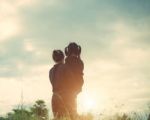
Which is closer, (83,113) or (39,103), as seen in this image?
(83,113)

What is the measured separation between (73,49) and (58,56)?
2.16 ft

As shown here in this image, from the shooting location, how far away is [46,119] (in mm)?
10938

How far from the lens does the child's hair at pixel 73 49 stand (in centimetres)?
1559

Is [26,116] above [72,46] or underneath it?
underneath

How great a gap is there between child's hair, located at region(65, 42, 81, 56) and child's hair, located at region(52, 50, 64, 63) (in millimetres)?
224

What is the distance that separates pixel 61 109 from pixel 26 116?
513 cm

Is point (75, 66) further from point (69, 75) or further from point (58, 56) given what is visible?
point (58, 56)

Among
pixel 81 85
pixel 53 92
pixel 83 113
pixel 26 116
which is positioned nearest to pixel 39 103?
pixel 53 92

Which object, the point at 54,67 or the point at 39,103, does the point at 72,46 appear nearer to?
the point at 54,67

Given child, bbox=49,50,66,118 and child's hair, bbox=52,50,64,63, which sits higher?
child's hair, bbox=52,50,64,63

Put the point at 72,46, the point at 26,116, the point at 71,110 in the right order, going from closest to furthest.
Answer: the point at 26,116
the point at 71,110
the point at 72,46

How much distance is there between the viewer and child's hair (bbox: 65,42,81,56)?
1559 cm

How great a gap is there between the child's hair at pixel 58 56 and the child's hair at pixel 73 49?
0.22 meters

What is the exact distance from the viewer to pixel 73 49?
15.6 meters
